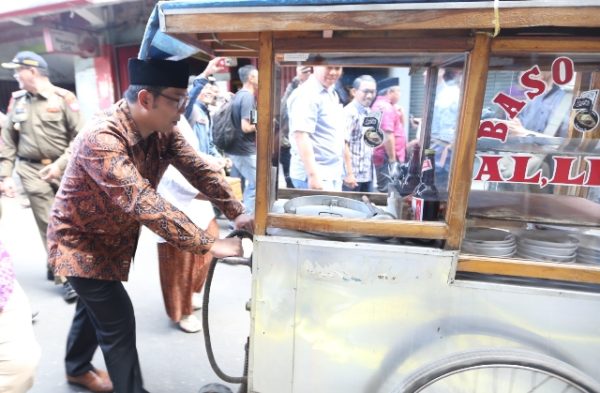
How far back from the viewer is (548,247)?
1374 millimetres

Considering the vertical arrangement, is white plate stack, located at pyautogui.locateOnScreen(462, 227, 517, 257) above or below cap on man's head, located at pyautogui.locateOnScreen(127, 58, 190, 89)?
below

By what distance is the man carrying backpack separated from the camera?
13.6 ft

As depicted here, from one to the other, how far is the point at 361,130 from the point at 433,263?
4.57 feet

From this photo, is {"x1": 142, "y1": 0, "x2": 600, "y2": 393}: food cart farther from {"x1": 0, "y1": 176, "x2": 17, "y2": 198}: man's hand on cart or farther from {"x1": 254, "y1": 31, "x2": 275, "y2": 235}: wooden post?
{"x1": 0, "y1": 176, "x2": 17, "y2": 198}: man's hand on cart

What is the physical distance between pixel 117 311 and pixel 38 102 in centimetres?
219

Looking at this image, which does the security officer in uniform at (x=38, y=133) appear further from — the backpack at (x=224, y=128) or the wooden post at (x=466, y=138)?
the wooden post at (x=466, y=138)

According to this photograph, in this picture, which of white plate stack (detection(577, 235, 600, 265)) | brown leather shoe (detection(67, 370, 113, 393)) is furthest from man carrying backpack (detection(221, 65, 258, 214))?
white plate stack (detection(577, 235, 600, 265))

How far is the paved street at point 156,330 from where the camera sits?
89.7 inches

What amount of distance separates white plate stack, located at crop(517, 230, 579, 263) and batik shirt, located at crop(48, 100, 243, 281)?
107 centimetres

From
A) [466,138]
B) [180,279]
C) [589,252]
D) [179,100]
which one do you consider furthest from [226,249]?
[180,279]

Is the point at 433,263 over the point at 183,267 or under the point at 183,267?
over

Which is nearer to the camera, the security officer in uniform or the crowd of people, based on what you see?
the crowd of people

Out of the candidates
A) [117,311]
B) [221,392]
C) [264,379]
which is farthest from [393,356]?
[117,311]

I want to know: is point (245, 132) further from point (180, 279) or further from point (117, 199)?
point (117, 199)
